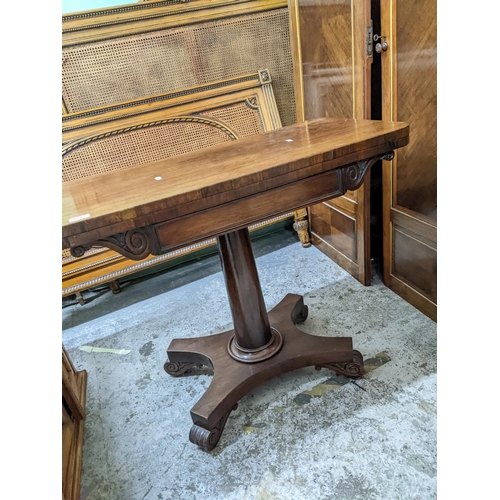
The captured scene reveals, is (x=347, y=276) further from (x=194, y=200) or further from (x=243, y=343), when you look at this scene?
(x=194, y=200)

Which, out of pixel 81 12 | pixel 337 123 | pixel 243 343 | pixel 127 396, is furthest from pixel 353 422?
pixel 81 12

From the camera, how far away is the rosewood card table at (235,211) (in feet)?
3.23

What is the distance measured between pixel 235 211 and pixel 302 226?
61.0 inches

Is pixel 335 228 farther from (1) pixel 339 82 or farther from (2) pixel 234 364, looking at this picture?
(2) pixel 234 364

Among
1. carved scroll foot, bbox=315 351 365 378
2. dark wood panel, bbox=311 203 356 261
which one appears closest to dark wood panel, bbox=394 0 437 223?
dark wood panel, bbox=311 203 356 261

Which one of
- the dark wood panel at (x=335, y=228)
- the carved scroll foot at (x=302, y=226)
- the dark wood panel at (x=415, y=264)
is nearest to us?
the dark wood panel at (x=415, y=264)

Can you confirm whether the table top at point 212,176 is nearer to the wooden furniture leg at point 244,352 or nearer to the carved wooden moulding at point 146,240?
the carved wooden moulding at point 146,240

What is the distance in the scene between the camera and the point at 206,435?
134cm

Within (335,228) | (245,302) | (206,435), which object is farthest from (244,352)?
(335,228)

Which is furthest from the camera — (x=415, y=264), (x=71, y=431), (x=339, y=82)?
(x=339, y=82)

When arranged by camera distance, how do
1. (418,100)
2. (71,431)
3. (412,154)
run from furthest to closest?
(412,154), (418,100), (71,431)

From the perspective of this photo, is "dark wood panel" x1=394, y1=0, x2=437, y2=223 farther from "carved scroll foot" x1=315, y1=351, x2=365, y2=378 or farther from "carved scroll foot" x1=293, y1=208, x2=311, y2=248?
"carved scroll foot" x1=293, y1=208, x2=311, y2=248

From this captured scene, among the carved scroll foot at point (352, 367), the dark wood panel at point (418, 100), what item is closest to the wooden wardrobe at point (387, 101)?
the dark wood panel at point (418, 100)

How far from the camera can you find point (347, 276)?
7.28ft
